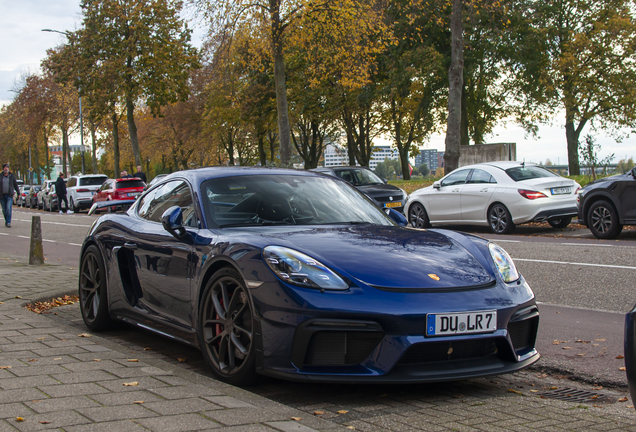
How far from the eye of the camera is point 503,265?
4160 mm

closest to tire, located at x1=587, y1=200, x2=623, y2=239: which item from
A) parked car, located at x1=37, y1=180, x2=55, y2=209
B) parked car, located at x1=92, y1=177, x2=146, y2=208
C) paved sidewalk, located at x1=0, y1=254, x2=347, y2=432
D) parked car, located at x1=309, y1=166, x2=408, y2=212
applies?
parked car, located at x1=309, y1=166, x2=408, y2=212

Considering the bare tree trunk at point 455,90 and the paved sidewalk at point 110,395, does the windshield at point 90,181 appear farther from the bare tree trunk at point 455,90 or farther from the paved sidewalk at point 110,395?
the paved sidewalk at point 110,395

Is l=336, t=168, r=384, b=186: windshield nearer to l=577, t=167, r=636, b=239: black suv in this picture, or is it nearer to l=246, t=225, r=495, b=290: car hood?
l=577, t=167, r=636, b=239: black suv

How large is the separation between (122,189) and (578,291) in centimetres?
2455

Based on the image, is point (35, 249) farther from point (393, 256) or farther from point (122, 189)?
point (122, 189)

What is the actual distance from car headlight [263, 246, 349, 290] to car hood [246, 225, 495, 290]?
5cm

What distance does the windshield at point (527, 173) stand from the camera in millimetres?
15602

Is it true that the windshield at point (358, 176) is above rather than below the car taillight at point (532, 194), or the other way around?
above

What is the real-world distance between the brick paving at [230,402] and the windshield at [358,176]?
15365mm

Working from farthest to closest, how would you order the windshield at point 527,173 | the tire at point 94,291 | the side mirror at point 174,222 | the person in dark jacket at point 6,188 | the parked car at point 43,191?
1. the parked car at point 43,191
2. the person in dark jacket at point 6,188
3. the windshield at point 527,173
4. the tire at point 94,291
5. the side mirror at point 174,222

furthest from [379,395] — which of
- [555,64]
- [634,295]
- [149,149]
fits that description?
[149,149]

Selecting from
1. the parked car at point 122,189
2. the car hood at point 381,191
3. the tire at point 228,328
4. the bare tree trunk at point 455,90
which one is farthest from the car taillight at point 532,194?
the parked car at point 122,189

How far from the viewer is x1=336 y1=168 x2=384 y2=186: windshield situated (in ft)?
65.0

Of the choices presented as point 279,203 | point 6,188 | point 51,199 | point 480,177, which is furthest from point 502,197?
point 51,199
